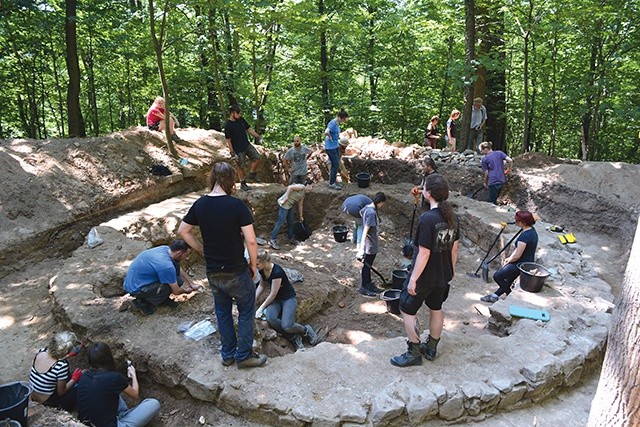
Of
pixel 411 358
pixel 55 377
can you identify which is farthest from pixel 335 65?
pixel 55 377

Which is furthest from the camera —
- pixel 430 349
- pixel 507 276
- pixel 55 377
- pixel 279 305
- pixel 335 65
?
pixel 335 65

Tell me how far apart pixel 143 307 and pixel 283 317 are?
1.68 metres

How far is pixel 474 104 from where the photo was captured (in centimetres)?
1062

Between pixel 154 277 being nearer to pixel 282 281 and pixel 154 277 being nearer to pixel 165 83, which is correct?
pixel 282 281

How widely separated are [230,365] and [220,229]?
1442mm

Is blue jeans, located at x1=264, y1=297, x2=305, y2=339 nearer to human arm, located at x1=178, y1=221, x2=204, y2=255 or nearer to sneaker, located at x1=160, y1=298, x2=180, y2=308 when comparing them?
sneaker, located at x1=160, y1=298, x2=180, y2=308

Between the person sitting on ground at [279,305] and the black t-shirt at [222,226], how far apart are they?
1.36 metres

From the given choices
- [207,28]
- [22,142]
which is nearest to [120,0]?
[207,28]

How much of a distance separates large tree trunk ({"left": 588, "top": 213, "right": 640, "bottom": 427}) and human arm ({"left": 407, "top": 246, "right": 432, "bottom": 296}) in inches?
59.7

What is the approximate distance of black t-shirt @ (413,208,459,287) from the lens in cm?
349

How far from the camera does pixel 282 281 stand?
17.0ft

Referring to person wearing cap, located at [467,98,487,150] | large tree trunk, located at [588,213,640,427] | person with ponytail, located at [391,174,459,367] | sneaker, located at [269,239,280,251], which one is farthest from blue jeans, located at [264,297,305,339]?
person wearing cap, located at [467,98,487,150]

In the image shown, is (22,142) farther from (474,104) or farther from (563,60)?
(563,60)

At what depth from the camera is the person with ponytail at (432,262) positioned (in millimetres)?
3514
